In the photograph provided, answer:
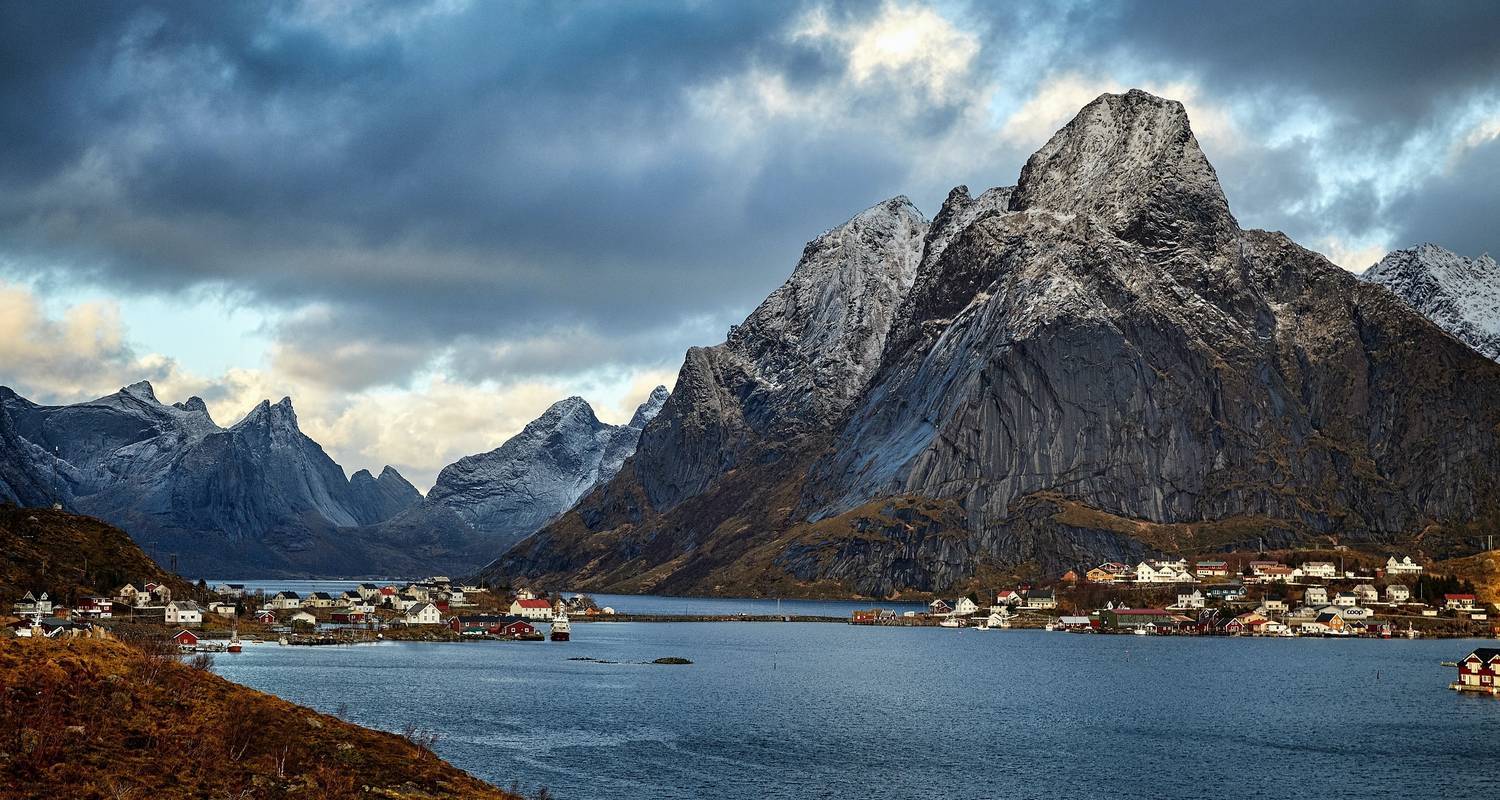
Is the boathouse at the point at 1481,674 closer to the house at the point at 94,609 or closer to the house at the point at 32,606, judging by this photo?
the house at the point at 32,606

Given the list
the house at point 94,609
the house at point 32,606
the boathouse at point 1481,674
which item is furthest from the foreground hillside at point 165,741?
the house at point 94,609

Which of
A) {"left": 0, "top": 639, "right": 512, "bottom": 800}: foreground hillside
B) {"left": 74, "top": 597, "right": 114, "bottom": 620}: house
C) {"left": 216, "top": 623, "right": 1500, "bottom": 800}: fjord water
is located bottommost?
{"left": 216, "top": 623, "right": 1500, "bottom": 800}: fjord water

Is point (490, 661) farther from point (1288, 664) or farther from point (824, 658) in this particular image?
point (1288, 664)

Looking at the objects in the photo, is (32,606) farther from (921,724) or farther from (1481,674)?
(1481,674)

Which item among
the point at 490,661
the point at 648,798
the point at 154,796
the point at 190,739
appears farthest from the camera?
the point at 490,661

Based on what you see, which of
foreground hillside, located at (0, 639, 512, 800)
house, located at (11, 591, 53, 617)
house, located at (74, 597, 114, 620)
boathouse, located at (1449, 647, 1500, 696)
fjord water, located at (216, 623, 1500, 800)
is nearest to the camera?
foreground hillside, located at (0, 639, 512, 800)

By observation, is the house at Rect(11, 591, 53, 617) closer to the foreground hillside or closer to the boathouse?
the foreground hillside

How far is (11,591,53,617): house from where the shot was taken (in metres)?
170

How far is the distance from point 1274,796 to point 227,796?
209ft

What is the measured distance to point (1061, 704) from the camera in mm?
140750

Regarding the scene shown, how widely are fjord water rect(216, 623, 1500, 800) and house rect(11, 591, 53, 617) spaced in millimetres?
23227

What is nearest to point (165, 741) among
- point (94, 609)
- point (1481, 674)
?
point (1481, 674)

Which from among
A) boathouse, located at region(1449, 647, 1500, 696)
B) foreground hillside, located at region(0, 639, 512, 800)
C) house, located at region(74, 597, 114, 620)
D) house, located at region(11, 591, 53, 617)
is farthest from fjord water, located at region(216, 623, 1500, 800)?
house, located at region(11, 591, 53, 617)

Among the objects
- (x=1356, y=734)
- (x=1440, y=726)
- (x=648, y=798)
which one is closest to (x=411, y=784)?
(x=648, y=798)
